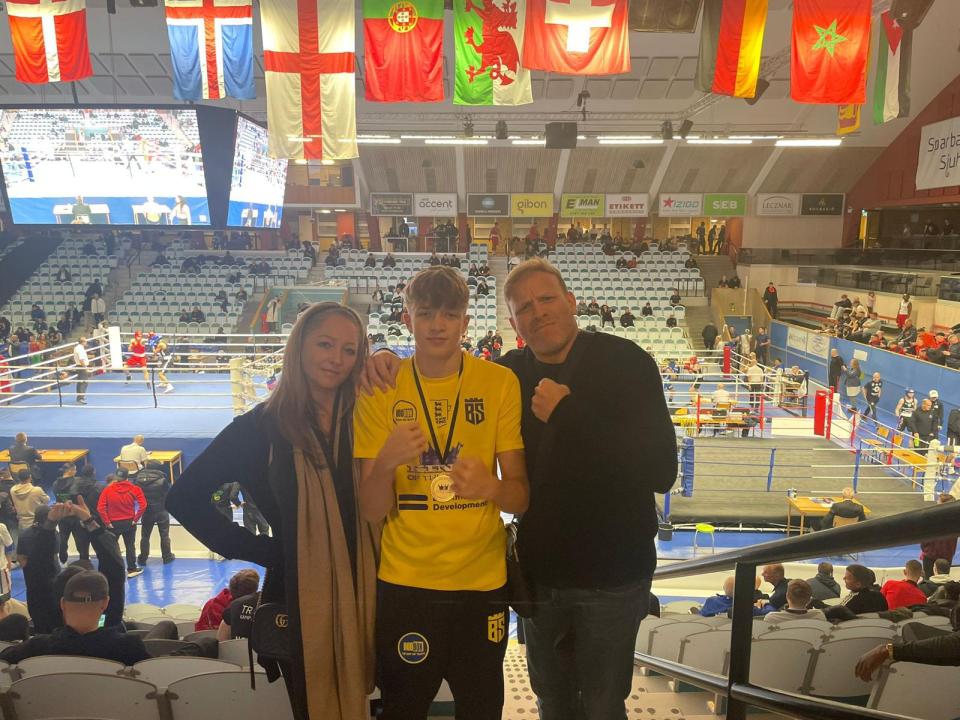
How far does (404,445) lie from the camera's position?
1565mm

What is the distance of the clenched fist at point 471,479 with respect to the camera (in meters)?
1.59

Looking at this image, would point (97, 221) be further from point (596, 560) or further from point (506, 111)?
point (506, 111)

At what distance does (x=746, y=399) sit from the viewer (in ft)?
47.0

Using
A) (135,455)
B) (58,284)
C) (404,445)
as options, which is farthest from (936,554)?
(58,284)

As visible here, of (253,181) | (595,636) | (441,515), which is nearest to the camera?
(441,515)

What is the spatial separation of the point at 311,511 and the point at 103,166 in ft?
32.2

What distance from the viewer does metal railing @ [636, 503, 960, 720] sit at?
3.36ft

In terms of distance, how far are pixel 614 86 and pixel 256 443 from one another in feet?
66.6

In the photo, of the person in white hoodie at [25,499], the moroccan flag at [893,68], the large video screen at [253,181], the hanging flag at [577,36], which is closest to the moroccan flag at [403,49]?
the hanging flag at [577,36]

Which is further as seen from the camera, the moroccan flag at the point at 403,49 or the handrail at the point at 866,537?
the moroccan flag at the point at 403,49

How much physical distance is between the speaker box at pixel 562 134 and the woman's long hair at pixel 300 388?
1620cm

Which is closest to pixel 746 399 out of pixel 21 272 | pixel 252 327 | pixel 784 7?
pixel 784 7

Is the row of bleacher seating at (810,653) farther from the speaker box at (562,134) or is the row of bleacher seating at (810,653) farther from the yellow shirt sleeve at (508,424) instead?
the speaker box at (562,134)

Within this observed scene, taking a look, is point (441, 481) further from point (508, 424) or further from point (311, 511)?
point (311, 511)
